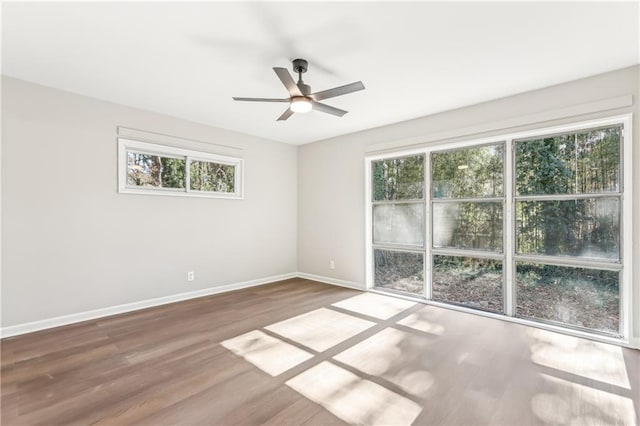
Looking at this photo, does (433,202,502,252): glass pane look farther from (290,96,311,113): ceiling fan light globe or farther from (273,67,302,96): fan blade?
(273,67,302,96): fan blade

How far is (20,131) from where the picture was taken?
311 centimetres

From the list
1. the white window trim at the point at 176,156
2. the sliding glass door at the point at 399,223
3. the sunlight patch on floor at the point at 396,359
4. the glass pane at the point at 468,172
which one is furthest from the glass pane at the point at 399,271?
the white window trim at the point at 176,156

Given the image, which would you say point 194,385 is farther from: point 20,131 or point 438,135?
point 438,135

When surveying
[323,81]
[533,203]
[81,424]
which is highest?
[323,81]

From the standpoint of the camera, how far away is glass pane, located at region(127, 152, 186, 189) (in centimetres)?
395

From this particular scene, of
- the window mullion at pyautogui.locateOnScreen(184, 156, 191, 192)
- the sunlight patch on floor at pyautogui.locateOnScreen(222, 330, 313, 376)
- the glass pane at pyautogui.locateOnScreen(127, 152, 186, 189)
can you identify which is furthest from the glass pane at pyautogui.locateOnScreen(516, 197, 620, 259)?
the glass pane at pyautogui.locateOnScreen(127, 152, 186, 189)

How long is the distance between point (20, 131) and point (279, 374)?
3.62 metres

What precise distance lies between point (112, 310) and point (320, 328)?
2615 millimetres

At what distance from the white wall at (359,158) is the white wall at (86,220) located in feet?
4.87

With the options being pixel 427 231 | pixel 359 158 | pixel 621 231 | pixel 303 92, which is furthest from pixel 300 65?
pixel 621 231

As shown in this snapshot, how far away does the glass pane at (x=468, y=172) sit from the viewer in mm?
3760

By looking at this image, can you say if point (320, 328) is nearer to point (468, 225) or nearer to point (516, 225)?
point (468, 225)

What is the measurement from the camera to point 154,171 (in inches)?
164

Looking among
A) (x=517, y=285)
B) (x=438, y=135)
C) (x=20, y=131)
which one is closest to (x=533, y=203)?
(x=517, y=285)
